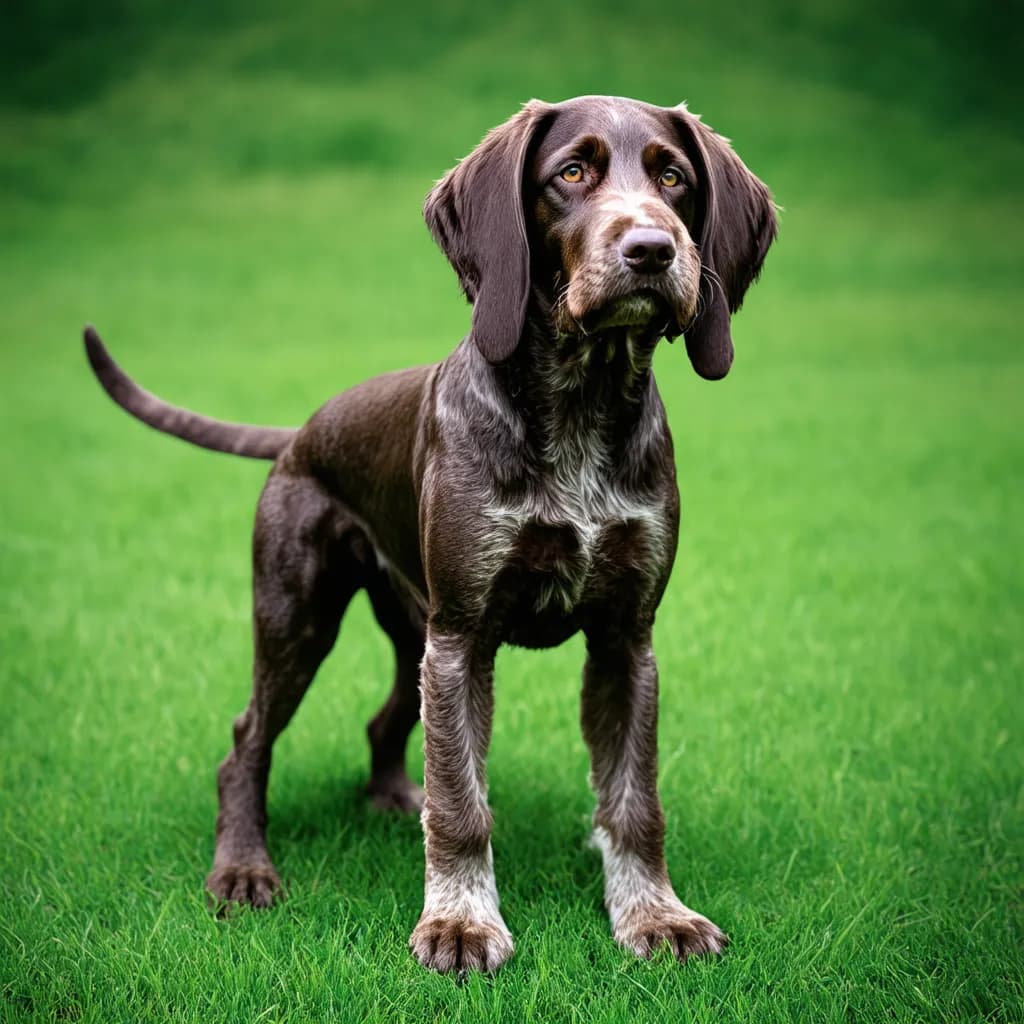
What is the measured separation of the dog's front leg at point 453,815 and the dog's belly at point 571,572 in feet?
0.66

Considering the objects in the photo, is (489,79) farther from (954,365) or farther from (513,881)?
(513,881)

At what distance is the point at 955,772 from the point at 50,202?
74.7ft

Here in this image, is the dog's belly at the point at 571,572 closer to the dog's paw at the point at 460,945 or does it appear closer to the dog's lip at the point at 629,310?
the dog's lip at the point at 629,310

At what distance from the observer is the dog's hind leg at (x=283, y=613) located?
4.70 m

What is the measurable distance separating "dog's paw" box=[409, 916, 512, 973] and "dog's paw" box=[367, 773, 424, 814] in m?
1.25

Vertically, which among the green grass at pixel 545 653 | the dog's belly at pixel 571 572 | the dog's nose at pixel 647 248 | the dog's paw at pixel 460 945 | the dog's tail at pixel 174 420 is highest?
the dog's nose at pixel 647 248

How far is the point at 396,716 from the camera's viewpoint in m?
5.23

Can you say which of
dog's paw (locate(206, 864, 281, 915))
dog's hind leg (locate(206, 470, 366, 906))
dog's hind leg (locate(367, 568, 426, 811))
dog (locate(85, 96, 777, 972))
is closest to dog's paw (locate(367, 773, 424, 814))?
dog's hind leg (locate(367, 568, 426, 811))

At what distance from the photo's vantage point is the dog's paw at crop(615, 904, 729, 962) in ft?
13.0

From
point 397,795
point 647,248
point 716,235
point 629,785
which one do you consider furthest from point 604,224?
point 397,795

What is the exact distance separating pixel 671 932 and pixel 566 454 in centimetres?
145

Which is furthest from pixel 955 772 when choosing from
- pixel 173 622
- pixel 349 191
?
pixel 349 191

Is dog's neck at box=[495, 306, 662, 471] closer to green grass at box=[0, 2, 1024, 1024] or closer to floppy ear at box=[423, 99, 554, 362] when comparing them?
floppy ear at box=[423, 99, 554, 362]

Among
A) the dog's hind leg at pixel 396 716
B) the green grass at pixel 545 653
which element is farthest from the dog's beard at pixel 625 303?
the green grass at pixel 545 653
